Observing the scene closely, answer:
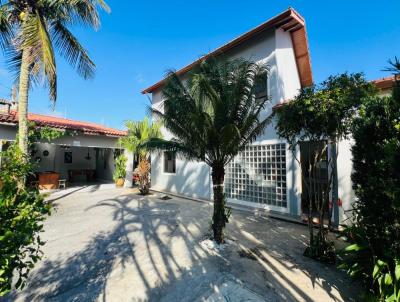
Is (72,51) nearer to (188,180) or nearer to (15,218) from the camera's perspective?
(15,218)

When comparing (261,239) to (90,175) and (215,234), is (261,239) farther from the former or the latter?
(90,175)

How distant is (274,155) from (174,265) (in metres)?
6.90

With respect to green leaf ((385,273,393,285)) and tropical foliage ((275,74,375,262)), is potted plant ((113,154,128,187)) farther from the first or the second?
green leaf ((385,273,393,285))

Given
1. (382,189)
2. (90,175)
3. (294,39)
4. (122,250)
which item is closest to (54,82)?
(122,250)

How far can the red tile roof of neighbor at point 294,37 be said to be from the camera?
985cm

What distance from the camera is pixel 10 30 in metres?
8.14

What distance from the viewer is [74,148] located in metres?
21.8

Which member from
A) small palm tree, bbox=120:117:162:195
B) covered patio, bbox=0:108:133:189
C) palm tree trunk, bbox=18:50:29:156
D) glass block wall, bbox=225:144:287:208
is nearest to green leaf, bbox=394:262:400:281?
glass block wall, bbox=225:144:287:208

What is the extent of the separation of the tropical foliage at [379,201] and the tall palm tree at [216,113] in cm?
278

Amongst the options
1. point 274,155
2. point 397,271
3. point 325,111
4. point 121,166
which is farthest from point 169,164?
point 397,271

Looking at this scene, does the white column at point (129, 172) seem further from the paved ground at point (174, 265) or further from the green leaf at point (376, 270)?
the green leaf at point (376, 270)

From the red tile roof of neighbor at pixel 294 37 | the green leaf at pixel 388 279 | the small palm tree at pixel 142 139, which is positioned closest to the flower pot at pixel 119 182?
the small palm tree at pixel 142 139

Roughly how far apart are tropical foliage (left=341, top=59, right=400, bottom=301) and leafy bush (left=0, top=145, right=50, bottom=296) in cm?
492

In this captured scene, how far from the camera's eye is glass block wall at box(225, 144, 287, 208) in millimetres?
9719
